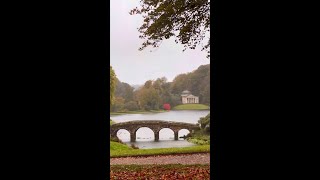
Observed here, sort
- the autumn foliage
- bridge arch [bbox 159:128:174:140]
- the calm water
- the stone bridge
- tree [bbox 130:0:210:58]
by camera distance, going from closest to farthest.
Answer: tree [bbox 130:0:210:58] → the autumn foliage → the stone bridge → the calm water → bridge arch [bbox 159:128:174:140]

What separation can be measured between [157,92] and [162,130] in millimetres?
1876

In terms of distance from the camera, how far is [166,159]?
32.6ft

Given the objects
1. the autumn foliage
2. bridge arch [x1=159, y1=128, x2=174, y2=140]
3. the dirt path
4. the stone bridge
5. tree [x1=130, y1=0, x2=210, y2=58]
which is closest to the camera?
tree [x1=130, y1=0, x2=210, y2=58]

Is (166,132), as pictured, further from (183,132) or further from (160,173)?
(160,173)

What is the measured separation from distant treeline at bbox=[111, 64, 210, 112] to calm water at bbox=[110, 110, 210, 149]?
41 centimetres

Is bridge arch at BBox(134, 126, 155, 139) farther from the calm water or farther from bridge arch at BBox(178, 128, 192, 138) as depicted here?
bridge arch at BBox(178, 128, 192, 138)

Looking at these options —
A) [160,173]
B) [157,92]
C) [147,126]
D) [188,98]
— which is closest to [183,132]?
[188,98]

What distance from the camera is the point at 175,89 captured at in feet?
48.9

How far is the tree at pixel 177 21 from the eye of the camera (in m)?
5.69

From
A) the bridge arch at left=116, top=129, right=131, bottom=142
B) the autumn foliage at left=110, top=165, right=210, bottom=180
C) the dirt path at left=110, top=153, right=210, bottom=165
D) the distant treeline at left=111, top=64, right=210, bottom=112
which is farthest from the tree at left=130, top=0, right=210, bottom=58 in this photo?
the bridge arch at left=116, top=129, right=131, bottom=142

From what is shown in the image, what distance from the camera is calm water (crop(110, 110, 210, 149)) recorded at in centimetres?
1427

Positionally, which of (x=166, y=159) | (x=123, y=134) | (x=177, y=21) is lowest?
(x=166, y=159)
